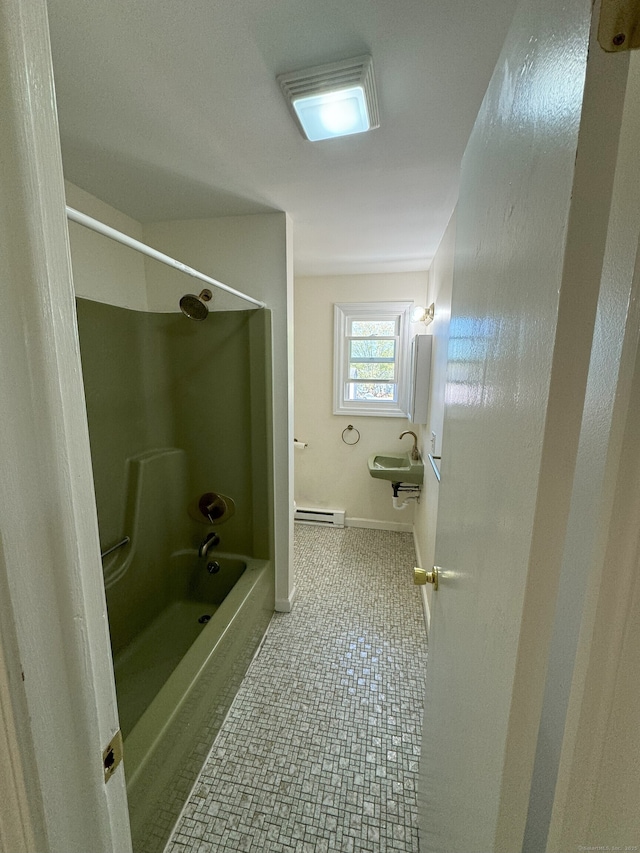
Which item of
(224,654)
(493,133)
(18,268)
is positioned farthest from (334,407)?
(18,268)

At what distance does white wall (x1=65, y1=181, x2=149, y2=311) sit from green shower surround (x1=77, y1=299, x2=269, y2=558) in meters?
0.09

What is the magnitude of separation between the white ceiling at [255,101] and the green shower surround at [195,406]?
61 cm

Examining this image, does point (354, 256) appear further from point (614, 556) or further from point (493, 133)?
point (614, 556)

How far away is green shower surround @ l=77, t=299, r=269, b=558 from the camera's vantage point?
1.72 meters

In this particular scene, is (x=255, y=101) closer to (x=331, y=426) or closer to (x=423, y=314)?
(x=423, y=314)

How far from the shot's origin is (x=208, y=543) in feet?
6.54

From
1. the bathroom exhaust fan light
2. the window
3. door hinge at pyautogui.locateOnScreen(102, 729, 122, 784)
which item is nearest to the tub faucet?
door hinge at pyautogui.locateOnScreen(102, 729, 122, 784)

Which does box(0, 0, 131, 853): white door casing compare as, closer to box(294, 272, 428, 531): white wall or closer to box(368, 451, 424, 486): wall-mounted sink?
box(368, 451, 424, 486): wall-mounted sink

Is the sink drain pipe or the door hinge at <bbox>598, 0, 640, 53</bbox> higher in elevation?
the door hinge at <bbox>598, 0, 640, 53</bbox>

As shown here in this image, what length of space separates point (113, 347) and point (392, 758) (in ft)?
7.54

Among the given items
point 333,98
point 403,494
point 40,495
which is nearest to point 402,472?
point 403,494

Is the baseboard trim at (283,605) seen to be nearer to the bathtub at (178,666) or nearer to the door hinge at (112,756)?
the bathtub at (178,666)

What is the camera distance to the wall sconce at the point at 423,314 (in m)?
2.46

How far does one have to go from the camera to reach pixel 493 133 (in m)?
0.59
